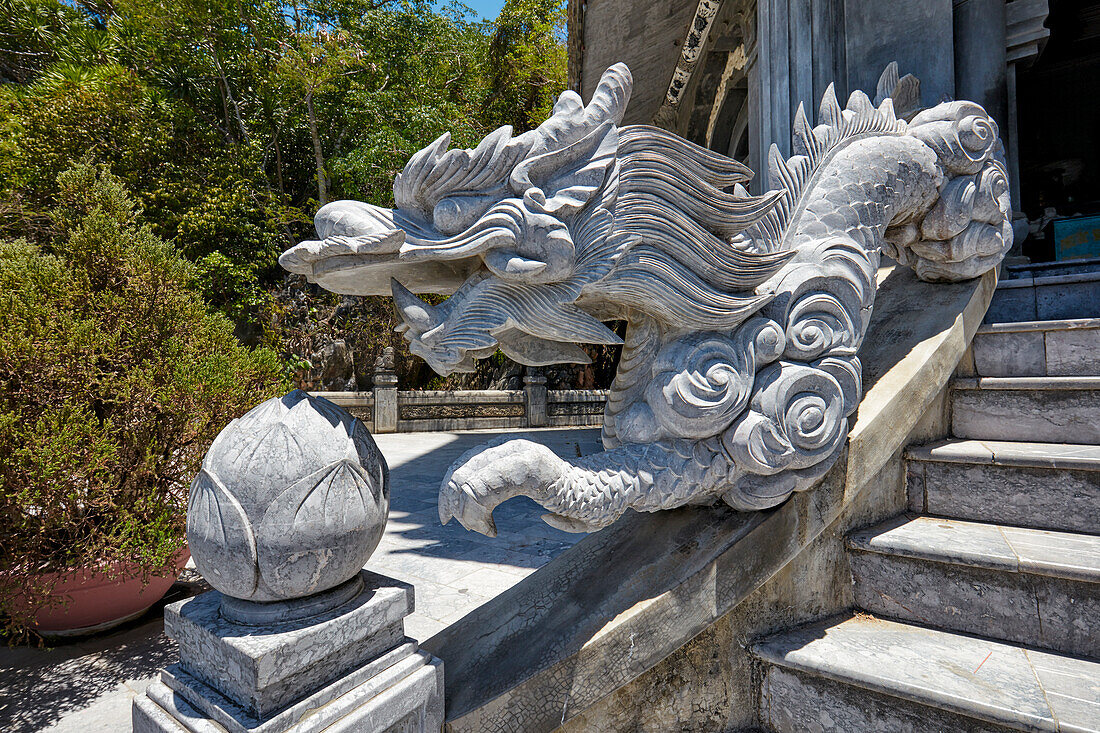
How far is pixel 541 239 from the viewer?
1.21 metres

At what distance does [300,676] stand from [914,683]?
1315 mm

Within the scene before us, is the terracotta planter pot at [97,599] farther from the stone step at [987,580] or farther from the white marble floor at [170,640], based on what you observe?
the stone step at [987,580]

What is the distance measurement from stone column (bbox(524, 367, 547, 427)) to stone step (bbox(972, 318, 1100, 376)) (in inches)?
416

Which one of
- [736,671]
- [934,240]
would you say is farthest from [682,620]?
[934,240]

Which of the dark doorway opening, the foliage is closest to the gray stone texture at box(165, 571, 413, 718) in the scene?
the dark doorway opening

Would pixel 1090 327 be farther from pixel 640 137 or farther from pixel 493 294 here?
pixel 493 294

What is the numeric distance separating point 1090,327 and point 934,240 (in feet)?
2.17

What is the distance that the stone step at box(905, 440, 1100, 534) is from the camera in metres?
1.55

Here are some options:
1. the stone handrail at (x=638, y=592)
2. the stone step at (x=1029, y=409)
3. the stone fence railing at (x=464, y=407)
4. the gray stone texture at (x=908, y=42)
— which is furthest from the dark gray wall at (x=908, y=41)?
the stone fence railing at (x=464, y=407)

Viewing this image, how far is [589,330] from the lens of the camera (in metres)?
1.31

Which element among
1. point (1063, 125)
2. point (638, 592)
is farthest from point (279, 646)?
point (1063, 125)

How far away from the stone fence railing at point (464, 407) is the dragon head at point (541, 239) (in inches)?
388

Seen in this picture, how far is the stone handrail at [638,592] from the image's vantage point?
1.27 m

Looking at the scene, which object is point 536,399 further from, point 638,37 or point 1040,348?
point 1040,348
